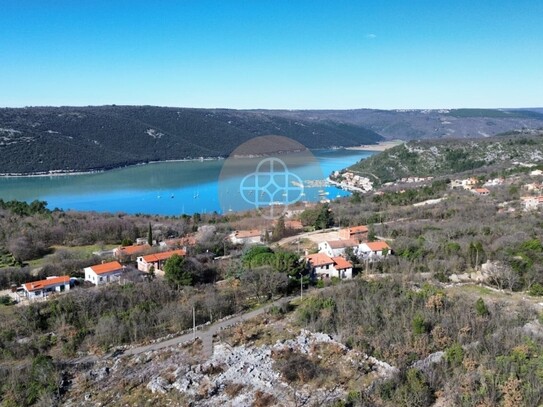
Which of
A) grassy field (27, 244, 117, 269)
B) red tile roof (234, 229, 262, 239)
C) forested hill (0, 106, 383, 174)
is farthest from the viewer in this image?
forested hill (0, 106, 383, 174)

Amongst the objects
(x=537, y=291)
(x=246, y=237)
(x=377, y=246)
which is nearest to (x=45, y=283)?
(x=246, y=237)

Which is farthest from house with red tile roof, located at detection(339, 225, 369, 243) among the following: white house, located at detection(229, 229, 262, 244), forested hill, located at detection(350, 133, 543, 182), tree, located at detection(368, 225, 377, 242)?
forested hill, located at detection(350, 133, 543, 182)

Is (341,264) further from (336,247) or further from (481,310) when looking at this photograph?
(481,310)

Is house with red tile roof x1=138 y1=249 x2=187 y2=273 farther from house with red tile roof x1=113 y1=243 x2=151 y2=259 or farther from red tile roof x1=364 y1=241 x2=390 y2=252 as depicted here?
red tile roof x1=364 y1=241 x2=390 y2=252

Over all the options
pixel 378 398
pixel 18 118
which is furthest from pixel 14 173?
pixel 378 398

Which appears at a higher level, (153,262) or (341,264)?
(341,264)
